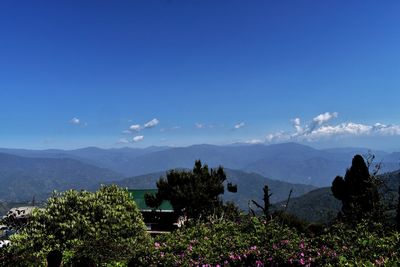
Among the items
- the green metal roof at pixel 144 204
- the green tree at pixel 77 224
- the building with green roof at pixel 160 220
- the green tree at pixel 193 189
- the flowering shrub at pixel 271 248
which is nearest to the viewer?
the flowering shrub at pixel 271 248

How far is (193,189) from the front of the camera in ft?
133

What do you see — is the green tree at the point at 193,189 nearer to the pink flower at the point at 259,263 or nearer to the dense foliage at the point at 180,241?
the dense foliage at the point at 180,241

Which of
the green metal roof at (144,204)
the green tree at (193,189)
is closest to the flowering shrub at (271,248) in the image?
the green tree at (193,189)

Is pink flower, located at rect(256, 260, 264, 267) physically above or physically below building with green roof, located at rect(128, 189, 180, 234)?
above

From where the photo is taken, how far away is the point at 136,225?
19469mm

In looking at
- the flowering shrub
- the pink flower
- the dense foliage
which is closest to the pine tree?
the dense foliage

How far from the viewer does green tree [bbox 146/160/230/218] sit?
3950 centimetres

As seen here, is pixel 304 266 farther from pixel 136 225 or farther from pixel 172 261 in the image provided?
pixel 136 225

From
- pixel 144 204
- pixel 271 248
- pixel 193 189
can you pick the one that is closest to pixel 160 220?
pixel 193 189

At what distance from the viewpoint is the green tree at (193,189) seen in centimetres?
3950

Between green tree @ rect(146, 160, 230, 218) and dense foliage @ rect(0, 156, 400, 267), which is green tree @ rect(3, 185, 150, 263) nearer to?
dense foliage @ rect(0, 156, 400, 267)

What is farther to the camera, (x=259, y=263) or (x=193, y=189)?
(x=193, y=189)

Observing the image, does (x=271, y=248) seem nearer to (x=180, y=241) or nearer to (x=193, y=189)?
(x=180, y=241)

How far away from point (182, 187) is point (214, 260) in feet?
99.1
